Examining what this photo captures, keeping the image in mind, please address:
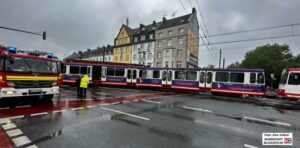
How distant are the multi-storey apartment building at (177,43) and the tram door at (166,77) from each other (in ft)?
66.1

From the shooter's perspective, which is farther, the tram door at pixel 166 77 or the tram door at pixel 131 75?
the tram door at pixel 131 75

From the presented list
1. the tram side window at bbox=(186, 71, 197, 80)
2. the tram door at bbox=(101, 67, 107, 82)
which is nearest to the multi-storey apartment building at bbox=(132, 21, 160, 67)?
the tram door at bbox=(101, 67, 107, 82)

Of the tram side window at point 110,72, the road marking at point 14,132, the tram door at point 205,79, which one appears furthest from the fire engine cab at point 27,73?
the tram door at point 205,79

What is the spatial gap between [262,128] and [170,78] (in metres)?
15.2

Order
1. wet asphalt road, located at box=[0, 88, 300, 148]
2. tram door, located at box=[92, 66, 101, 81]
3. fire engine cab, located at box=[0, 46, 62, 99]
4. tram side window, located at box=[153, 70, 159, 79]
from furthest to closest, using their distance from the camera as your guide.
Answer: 1. tram door, located at box=[92, 66, 101, 81]
2. tram side window, located at box=[153, 70, 159, 79]
3. fire engine cab, located at box=[0, 46, 62, 99]
4. wet asphalt road, located at box=[0, 88, 300, 148]

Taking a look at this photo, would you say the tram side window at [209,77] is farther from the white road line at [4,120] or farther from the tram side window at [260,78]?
the white road line at [4,120]

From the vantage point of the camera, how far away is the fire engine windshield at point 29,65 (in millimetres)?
8250

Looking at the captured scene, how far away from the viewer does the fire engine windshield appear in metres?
8.25

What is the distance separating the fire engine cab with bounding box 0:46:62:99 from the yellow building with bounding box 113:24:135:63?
46250 millimetres

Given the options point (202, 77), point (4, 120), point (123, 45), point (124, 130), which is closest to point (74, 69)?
point (202, 77)

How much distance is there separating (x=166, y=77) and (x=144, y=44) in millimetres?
31802

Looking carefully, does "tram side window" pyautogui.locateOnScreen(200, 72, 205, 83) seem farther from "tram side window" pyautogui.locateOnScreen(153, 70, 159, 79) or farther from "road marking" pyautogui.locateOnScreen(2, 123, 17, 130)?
"road marking" pyautogui.locateOnScreen(2, 123, 17, 130)

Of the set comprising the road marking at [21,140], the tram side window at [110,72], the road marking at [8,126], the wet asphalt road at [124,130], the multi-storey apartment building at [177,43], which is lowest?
the wet asphalt road at [124,130]

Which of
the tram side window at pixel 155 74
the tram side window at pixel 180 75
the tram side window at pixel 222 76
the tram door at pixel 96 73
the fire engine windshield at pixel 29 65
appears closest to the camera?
the fire engine windshield at pixel 29 65
